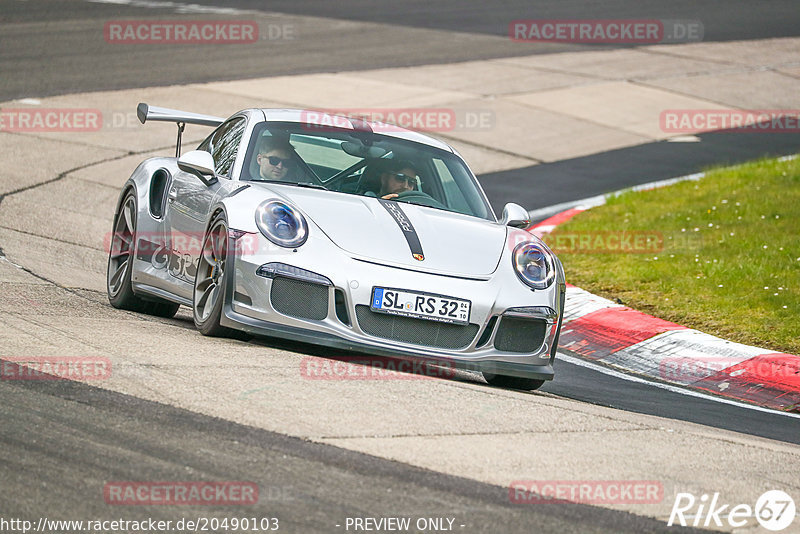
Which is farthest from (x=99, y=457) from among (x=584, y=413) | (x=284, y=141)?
(x=284, y=141)

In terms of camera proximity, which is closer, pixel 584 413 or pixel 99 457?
pixel 99 457

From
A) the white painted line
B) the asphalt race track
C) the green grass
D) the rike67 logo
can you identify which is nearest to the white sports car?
the asphalt race track

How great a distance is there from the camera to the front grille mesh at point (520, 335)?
6430 millimetres

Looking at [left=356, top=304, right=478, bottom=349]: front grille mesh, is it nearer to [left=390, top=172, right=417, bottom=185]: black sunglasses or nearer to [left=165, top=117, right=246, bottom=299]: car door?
[left=165, top=117, right=246, bottom=299]: car door

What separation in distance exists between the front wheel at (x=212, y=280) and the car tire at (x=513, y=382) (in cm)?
153

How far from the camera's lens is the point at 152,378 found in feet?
17.3

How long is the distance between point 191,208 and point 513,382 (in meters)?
2.17

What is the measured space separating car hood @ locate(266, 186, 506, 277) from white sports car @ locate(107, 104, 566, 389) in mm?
11

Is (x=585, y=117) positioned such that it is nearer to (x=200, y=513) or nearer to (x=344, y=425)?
(x=344, y=425)

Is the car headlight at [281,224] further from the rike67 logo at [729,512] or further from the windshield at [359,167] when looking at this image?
the rike67 logo at [729,512]

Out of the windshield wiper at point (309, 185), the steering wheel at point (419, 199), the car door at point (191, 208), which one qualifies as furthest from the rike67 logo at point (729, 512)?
the car door at point (191, 208)

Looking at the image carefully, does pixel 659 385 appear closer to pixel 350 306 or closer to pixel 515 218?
pixel 515 218

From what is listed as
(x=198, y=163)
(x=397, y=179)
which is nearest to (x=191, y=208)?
(x=198, y=163)

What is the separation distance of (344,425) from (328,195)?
228 cm
